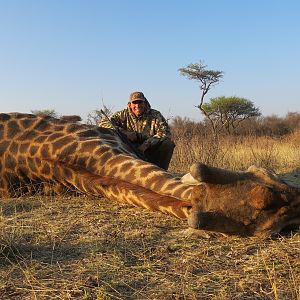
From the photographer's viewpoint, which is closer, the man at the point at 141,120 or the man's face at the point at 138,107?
the man at the point at 141,120

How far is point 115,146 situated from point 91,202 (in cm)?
47

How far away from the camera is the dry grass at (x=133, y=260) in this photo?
1.86m

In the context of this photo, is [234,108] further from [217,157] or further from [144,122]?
[144,122]

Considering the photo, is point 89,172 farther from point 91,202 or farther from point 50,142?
point 50,142

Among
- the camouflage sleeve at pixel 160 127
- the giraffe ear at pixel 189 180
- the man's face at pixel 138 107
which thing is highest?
the man's face at pixel 138 107

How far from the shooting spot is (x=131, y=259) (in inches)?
88.6

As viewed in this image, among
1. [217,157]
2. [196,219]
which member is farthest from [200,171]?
[217,157]

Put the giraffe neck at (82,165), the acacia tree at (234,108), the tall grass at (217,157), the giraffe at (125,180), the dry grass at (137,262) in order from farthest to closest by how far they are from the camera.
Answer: the acacia tree at (234,108), the tall grass at (217,157), the giraffe neck at (82,165), the giraffe at (125,180), the dry grass at (137,262)

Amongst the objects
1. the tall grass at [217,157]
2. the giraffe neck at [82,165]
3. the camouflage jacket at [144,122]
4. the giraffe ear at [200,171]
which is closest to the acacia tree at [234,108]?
the tall grass at [217,157]

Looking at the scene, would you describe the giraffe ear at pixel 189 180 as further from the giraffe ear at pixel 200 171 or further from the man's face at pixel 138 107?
the man's face at pixel 138 107

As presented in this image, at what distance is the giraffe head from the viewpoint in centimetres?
242

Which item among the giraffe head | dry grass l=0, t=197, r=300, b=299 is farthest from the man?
the giraffe head

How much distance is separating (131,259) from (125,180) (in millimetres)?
1033

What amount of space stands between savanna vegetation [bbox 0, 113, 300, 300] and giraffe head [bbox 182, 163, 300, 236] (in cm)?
7
